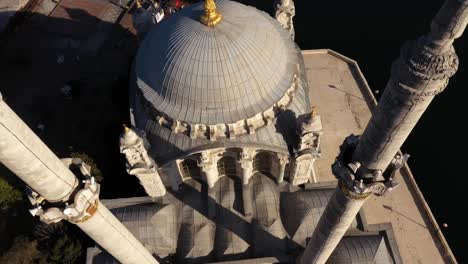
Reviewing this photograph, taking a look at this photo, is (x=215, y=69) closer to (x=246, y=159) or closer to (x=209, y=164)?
(x=246, y=159)

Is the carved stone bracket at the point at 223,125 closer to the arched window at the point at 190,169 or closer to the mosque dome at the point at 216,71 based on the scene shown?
the mosque dome at the point at 216,71

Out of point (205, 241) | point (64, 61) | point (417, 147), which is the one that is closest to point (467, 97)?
point (417, 147)

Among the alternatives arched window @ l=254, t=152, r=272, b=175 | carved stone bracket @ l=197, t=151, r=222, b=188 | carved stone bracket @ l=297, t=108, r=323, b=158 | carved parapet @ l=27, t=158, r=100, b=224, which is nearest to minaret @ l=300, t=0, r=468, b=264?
carved stone bracket @ l=297, t=108, r=323, b=158

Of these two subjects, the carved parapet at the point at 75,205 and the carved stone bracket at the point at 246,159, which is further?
the carved stone bracket at the point at 246,159

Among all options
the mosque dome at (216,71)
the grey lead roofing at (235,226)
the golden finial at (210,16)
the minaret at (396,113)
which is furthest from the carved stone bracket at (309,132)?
the golden finial at (210,16)

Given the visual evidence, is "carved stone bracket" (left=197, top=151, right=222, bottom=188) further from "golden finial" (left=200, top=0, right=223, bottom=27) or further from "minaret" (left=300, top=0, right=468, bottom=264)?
"minaret" (left=300, top=0, right=468, bottom=264)

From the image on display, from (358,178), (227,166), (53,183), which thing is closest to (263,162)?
(227,166)
